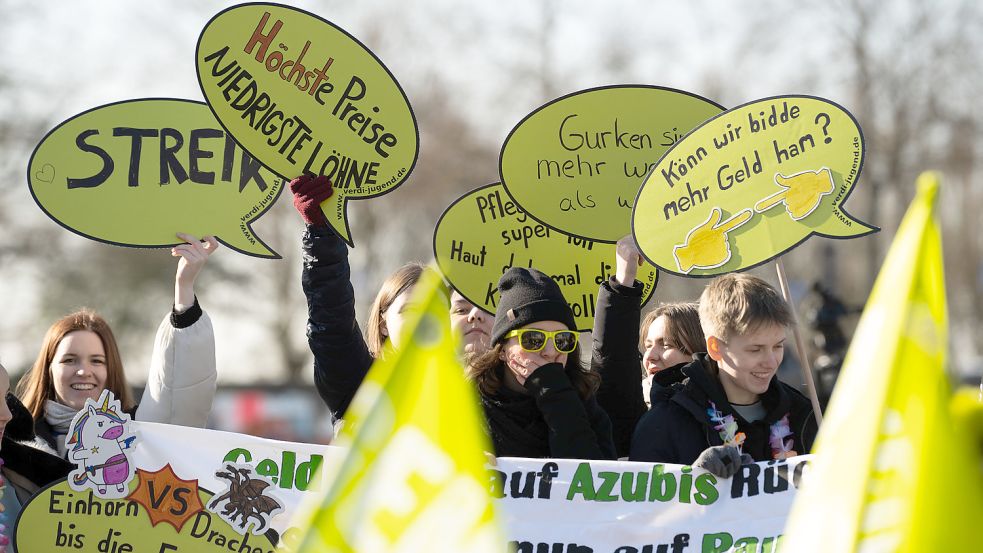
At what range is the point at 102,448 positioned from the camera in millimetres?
3818

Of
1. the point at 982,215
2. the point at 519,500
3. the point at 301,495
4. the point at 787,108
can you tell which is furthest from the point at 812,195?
the point at 982,215

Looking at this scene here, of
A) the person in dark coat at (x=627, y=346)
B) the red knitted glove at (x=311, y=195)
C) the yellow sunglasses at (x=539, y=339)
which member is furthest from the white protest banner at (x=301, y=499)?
the red knitted glove at (x=311, y=195)

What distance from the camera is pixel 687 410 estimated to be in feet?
12.7

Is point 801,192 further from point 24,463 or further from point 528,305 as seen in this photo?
point 24,463

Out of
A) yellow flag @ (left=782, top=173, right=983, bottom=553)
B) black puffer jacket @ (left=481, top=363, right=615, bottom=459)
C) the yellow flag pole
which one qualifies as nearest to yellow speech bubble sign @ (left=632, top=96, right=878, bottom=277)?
the yellow flag pole

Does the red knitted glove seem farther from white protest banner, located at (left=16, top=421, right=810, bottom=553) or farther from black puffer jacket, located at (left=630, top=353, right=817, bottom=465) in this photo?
black puffer jacket, located at (left=630, top=353, right=817, bottom=465)

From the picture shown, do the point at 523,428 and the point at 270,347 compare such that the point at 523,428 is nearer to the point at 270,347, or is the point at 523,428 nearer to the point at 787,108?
the point at 787,108

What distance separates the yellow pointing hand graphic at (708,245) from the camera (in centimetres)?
427

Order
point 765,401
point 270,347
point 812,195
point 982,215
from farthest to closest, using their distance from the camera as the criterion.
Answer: point 982,215 < point 270,347 < point 812,195 < point 765,401

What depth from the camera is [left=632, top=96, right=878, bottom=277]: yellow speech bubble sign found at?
13.9ft

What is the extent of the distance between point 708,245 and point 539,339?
815 mm

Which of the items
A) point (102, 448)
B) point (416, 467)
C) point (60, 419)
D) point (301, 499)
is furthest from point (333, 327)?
point (416, 467)

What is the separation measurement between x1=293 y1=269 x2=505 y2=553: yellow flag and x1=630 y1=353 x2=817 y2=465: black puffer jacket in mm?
2054

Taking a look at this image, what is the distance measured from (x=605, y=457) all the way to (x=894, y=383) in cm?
226
